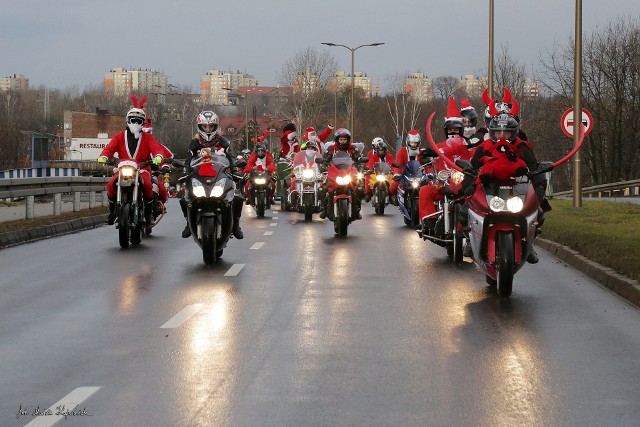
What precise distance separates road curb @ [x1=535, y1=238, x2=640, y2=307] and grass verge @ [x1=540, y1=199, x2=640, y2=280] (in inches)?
4.3

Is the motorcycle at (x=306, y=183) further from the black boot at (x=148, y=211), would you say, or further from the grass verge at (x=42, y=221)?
the black boot at (x=148, y=211)

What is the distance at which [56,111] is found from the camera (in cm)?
17662

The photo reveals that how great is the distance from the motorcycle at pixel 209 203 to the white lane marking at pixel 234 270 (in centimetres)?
33

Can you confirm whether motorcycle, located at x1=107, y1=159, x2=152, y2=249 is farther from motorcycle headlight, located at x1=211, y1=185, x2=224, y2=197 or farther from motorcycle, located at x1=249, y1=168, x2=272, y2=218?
motorcycle, located at x1=249, y1=168, x2=272, y2=218

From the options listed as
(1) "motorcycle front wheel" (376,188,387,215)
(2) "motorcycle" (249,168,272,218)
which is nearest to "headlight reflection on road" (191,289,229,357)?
(2) "motorcycle" (249,168,272,218)

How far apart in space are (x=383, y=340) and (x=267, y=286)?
12.4ft

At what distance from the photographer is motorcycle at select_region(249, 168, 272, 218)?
92.7 feet

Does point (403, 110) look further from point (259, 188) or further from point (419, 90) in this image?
point (259, 188)

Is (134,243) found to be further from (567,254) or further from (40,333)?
(40,333)

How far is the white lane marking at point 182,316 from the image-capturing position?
9234mm

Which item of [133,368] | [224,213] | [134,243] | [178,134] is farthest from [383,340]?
[178,134]

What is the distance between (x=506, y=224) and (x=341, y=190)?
31.1 feet

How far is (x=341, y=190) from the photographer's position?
66.1 ft

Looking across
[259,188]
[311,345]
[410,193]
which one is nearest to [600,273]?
[311,345]
